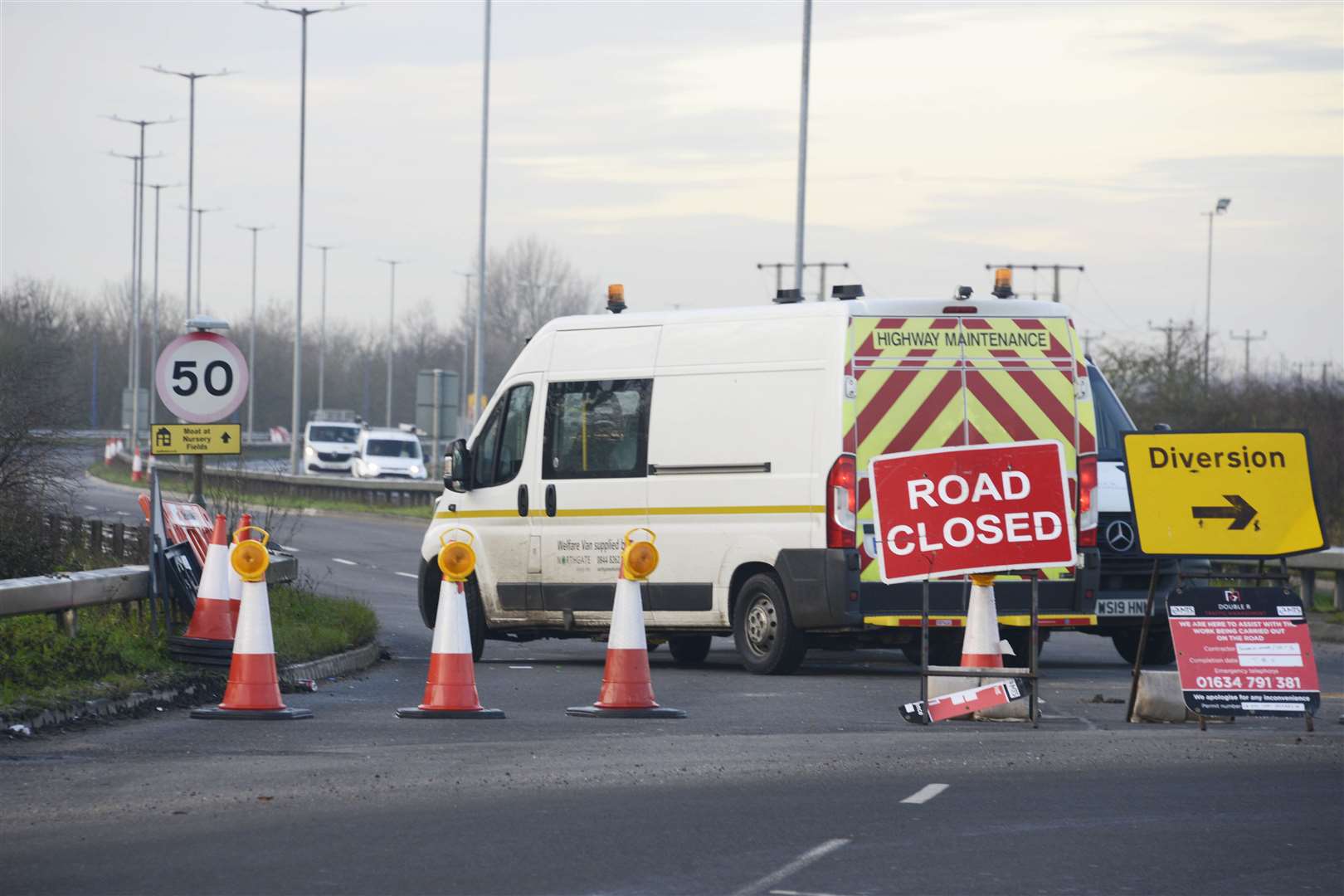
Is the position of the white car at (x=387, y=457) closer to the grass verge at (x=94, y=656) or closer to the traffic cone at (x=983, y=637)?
the grass verge at (x=94, y=656)

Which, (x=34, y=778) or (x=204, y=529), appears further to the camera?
(x=204, y=529)

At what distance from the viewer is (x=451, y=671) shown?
39.2ft

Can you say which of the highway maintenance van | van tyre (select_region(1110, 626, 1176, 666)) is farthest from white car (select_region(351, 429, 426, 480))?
van tyre (select_region(1110, 626, 1176, 666))

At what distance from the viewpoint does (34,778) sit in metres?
9.16

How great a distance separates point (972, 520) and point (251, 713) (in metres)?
4.15

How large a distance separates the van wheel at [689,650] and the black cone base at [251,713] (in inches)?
214

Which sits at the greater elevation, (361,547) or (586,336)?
(586,336)

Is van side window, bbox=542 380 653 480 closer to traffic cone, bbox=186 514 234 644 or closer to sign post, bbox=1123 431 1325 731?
traffic cone, bbox=186 514 234 644

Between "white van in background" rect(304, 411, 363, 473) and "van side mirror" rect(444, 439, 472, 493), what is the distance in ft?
149

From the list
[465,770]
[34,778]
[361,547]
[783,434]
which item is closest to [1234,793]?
[465,770]

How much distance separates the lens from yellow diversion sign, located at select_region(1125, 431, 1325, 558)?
1129 cm

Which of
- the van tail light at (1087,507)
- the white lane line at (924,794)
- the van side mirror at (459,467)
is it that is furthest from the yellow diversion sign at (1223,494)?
the van side mirror at (459,467)

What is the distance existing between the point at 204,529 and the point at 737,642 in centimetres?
400

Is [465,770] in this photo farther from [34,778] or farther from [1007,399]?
[1007,399]
